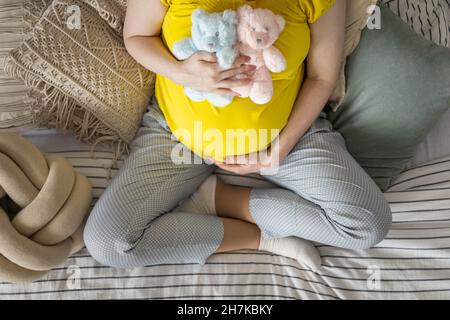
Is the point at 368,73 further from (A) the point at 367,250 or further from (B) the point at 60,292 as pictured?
(B) the point at 60,292

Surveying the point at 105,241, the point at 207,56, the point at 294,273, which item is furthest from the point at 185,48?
the point at 294,273

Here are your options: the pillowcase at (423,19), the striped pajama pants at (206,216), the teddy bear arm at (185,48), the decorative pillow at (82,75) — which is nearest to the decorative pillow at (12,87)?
the decorative pillow at (82,75)

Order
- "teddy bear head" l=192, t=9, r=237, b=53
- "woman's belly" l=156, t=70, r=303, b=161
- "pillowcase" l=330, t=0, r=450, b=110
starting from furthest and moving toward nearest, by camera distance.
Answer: "pillowcase" l=330, t=0, r=450, b=110 → "woman's belly" l=156, t=70, r=303, b=161 → "teddy bear head" l=192, t=9, r=237, b=53

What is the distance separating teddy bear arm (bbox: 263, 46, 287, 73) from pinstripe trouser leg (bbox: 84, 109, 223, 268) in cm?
27

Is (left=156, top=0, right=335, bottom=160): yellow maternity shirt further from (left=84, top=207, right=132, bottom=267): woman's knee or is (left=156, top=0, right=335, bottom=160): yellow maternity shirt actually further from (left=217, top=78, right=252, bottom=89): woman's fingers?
(left=84, top=207, right=132, bottom=267): woman's knee

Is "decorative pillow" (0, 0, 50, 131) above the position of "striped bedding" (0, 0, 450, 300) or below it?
above

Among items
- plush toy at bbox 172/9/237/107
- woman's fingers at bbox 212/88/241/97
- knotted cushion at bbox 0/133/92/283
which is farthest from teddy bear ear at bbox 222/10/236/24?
knotted cushion at bbox 0/133/92/283

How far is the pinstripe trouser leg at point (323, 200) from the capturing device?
0.83 meters

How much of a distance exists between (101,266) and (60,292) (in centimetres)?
9

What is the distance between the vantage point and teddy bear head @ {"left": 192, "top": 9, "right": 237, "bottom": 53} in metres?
0.68

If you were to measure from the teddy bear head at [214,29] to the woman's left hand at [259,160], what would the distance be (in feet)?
0.78

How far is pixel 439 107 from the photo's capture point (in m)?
→ 0.88

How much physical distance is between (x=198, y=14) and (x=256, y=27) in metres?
0.09
